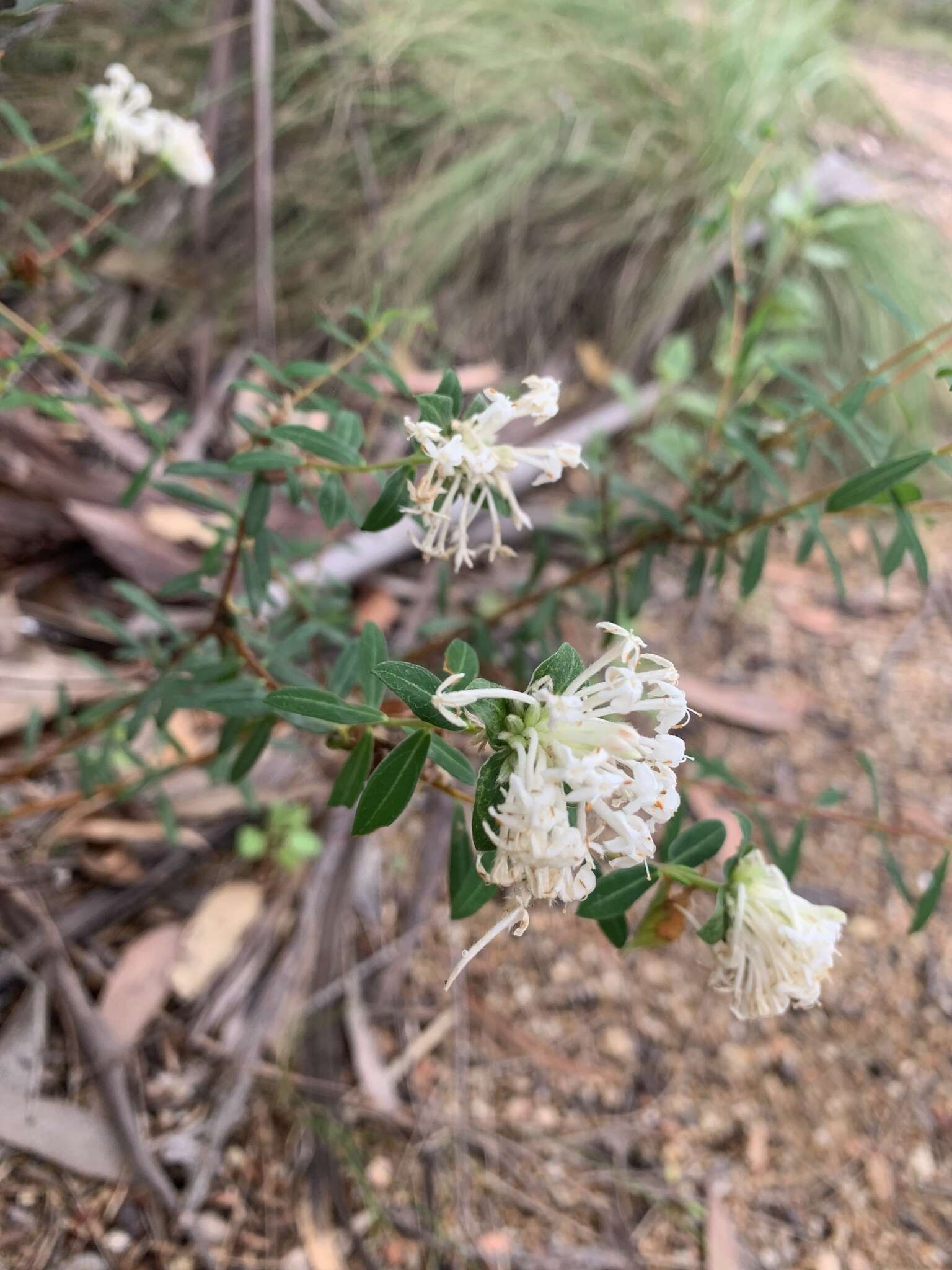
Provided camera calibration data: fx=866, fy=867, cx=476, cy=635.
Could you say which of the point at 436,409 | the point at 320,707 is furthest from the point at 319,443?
the point at 320,707

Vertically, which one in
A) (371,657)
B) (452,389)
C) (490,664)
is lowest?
(371,657)

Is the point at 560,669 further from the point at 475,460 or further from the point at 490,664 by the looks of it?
the point at 490,664

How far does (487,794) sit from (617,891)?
0.17m

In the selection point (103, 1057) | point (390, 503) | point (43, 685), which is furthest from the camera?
point (43, 685)

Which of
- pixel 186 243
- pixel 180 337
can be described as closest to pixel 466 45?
pixel 186 243

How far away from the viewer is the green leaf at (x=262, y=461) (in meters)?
0.75

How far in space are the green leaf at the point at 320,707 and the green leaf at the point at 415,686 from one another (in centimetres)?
6

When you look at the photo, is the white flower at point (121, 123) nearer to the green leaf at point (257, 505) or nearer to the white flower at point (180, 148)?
the white flower at point (180, 148)

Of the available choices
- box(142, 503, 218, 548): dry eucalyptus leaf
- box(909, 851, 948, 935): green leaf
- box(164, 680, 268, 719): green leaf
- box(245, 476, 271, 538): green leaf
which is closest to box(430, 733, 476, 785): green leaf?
box(164, 680, 268, 719): green leaf

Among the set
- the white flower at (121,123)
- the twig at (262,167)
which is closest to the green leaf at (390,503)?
the white flower at (121,123)

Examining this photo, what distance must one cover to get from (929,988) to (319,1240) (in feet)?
3.41

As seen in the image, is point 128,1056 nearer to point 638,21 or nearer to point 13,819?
point 13,819

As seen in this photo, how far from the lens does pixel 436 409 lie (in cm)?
61

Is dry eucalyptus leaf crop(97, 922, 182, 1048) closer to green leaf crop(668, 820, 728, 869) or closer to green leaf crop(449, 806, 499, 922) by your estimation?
green leaf crop(449, 806, 499, 922)
